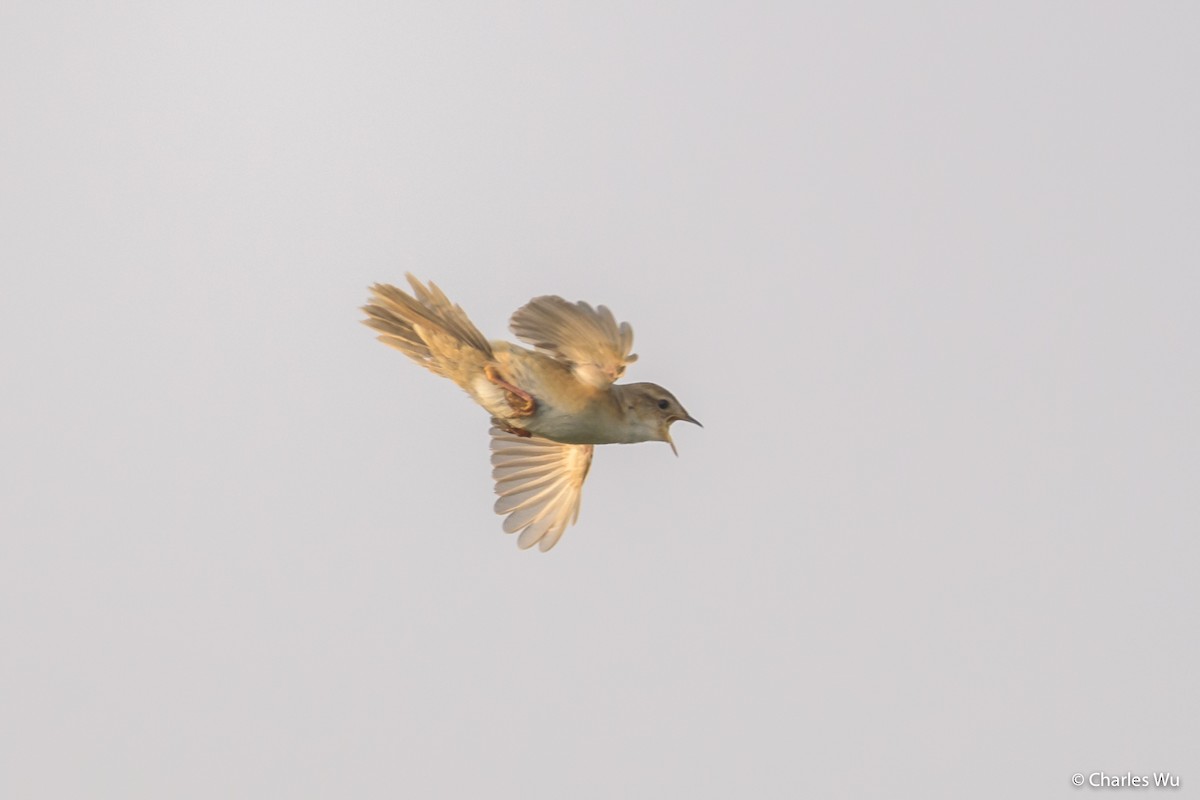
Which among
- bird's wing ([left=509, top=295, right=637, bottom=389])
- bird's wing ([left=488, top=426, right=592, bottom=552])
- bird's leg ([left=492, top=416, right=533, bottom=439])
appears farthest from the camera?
bird's wing ([left=488, top=426, right=592, bottom=552])

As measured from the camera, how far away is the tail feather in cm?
1570

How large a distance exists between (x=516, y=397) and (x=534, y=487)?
2.13m

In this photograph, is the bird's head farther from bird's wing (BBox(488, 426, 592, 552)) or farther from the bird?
bird's wing (BBox(488, 426, 592, 552))

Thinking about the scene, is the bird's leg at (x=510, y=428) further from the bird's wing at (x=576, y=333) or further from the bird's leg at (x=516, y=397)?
the bird's wing at (x=576, y=333)

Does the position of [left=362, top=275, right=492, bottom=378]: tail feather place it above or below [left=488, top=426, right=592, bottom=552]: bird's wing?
above

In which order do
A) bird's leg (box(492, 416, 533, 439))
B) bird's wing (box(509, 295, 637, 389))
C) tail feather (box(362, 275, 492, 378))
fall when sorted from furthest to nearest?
bird's wing (box(509, 295, 637, 389)), bird's leg (box(492, 416, 533, 439)), tail feather (box(362, 275, 492, 378))

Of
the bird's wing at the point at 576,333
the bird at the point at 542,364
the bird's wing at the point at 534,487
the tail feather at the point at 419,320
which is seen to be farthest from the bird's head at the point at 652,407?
the bird's wing at the point at 534,487

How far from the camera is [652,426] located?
16.0 m

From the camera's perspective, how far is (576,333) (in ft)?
53.7

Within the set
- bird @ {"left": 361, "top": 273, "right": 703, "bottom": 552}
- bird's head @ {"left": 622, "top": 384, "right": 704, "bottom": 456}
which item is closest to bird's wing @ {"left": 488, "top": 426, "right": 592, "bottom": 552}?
bird @ {"left": 361, "top": 273, "right": 703, "bottom": 552}

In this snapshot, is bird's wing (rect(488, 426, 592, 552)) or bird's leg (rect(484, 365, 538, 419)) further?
bird's wing (rect(488, 426, 592, 552))

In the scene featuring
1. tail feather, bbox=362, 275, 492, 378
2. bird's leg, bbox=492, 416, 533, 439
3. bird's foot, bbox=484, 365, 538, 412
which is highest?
tail feather, bbox=362, 275, 492, 378

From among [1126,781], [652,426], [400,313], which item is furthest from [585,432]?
[1126,781]

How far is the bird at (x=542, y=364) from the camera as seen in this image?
1579 cm
